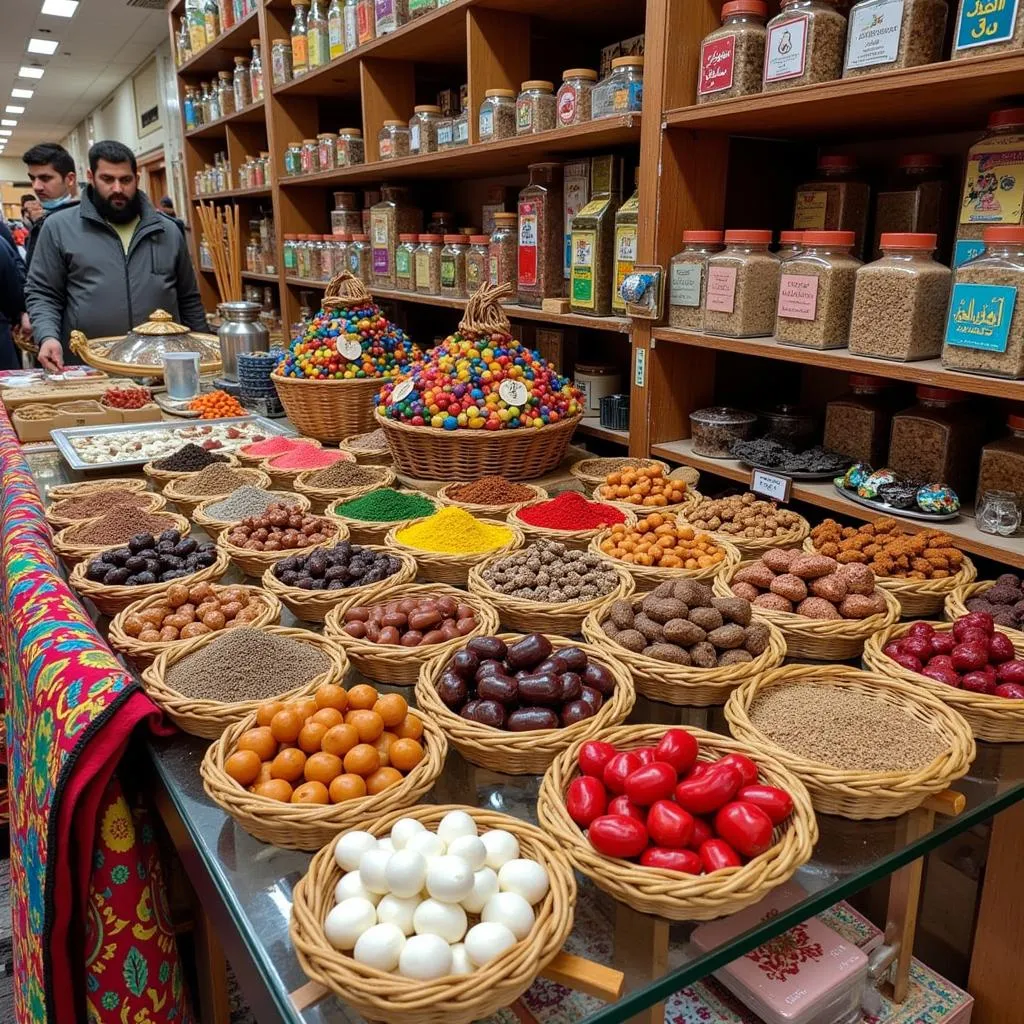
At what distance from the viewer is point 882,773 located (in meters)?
1.00

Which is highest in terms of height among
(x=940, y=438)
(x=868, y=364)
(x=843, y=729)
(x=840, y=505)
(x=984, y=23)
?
(x=984, y=23)

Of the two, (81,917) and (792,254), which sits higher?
(792,254)

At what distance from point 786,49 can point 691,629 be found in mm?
1129

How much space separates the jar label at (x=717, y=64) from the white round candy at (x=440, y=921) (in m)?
1.64

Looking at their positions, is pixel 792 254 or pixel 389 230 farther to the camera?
pixel 389 230

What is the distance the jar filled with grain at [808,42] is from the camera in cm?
159

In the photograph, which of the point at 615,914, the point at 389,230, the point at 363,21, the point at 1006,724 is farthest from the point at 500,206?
the point at 615,914

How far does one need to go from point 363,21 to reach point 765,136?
66.0 inches

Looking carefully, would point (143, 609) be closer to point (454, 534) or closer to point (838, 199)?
point (454, 534)

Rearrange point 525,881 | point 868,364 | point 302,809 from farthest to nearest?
point 868,364 < point 302,809 < point 525,881

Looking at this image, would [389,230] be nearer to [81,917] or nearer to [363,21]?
[363,21]

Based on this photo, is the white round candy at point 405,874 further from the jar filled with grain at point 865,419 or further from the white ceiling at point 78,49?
the white ceiling at point 78,49

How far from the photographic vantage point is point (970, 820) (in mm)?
1053

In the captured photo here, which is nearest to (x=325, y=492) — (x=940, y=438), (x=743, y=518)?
(x=743, y=518)
